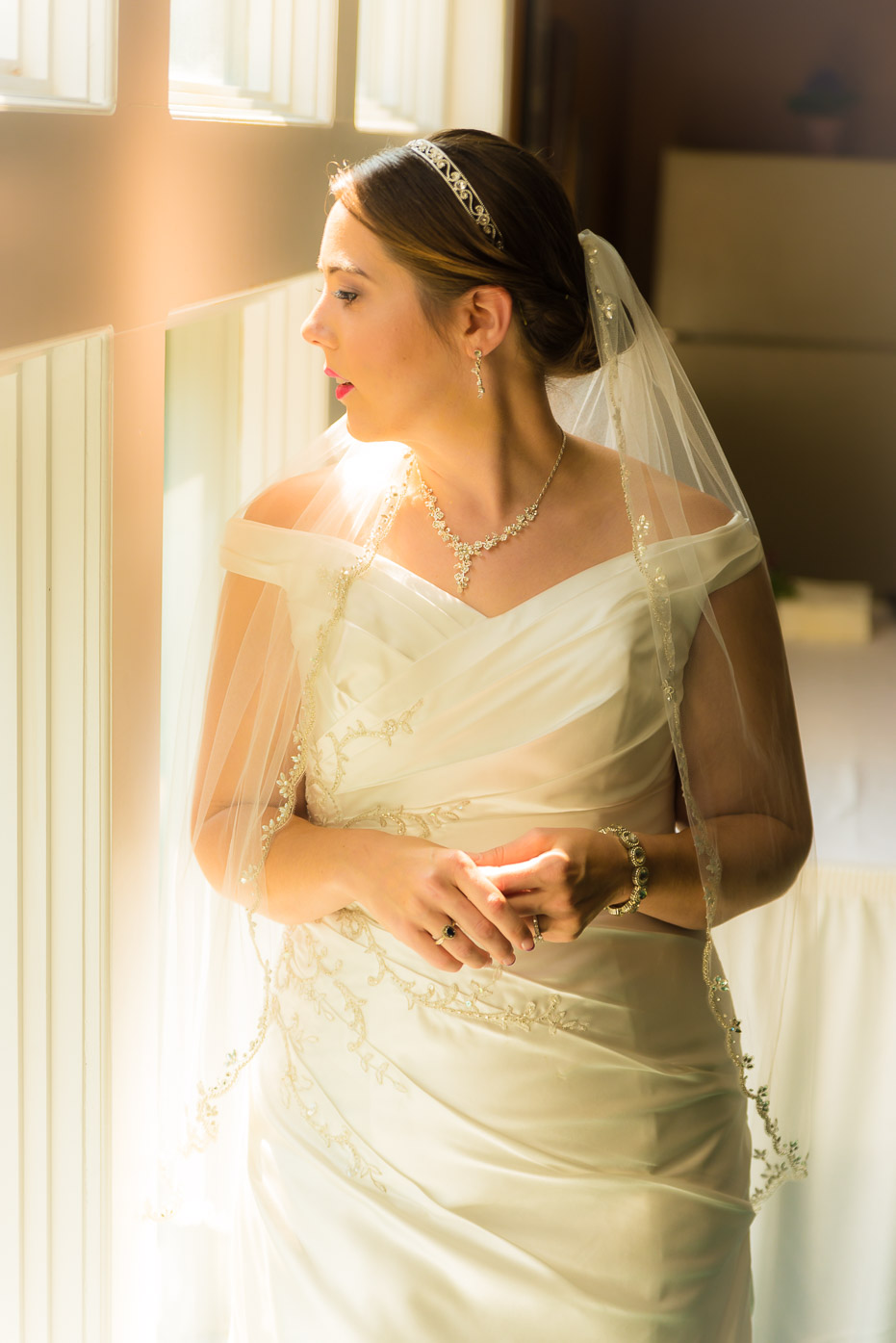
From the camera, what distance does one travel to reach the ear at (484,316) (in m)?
1.41

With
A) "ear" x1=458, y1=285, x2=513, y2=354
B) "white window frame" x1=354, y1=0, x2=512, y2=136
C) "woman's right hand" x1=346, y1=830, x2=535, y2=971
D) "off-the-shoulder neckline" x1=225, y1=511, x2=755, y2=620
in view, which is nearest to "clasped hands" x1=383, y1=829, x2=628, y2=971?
"woman's right hand" x1=346, y1=830, x2=535, y2=971

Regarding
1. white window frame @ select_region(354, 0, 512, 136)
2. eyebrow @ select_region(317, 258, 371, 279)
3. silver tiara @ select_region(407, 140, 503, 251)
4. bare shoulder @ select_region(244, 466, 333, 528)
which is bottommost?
bare shoulder @ select_region(244, 466, 333, 528)

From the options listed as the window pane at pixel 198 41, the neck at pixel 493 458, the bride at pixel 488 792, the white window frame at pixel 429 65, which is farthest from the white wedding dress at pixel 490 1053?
the white window frame at pixel 429 65

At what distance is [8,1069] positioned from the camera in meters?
1.35

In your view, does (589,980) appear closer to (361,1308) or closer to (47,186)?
(361,1308)

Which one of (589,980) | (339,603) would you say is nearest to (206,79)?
(339,603)

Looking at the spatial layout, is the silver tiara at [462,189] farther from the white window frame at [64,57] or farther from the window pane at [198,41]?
the window pane at [198,41]

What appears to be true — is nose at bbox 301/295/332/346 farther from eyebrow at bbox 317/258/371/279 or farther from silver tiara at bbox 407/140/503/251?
silver tiara at bbox 407/140/503/251

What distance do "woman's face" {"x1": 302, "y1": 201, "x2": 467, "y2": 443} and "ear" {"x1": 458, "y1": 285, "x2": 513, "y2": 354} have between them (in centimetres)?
4

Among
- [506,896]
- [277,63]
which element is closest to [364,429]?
[506,896]

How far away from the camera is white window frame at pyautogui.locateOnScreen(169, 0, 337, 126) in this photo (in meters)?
1.93

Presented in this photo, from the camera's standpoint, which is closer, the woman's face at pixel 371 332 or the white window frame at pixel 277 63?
the woman's face at pixel 371 332

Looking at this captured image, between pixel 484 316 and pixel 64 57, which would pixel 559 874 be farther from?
pixel 64 57

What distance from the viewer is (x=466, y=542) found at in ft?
4.89
